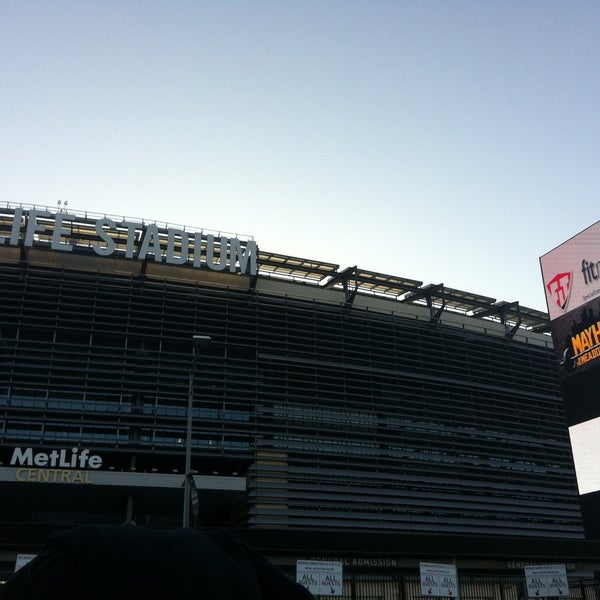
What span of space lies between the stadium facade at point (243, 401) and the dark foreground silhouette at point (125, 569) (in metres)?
29.2

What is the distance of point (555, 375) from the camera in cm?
4269

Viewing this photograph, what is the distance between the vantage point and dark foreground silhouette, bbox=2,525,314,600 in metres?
1.20

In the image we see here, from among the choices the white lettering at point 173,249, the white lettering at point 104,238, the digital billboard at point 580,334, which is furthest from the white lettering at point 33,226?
the digital billboard at point 580,334

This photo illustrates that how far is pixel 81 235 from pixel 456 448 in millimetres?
21756

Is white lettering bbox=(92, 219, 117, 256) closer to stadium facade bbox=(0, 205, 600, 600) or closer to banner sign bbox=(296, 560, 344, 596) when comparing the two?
stadium facade bbox=(0, 205, 600, 600)

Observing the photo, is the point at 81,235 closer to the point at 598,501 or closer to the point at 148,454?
the point at 148,454

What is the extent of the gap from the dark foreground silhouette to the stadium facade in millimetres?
29205

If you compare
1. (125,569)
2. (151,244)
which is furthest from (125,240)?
(125,569)

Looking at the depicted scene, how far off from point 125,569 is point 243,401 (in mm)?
33380

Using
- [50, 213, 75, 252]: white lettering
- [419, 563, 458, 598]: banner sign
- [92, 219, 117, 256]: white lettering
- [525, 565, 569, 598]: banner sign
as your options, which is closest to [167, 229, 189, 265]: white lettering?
[92, 219, 117, 256]: white lettering

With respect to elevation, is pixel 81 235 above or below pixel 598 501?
above

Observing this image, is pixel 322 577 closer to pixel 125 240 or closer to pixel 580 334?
pixel 580 334

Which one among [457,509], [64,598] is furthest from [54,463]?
[64,598]

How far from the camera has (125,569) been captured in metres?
1.22
